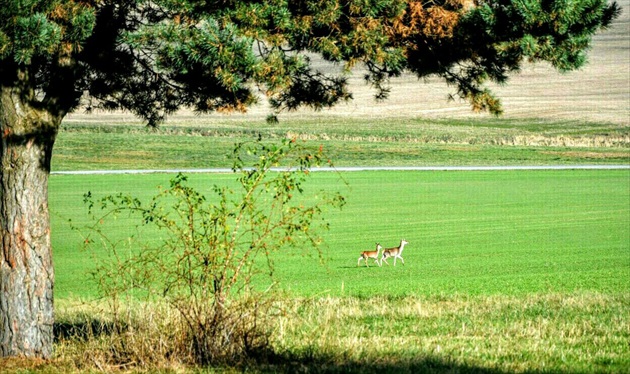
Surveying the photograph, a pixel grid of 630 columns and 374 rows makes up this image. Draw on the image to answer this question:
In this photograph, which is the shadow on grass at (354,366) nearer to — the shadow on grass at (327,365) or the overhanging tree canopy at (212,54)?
the shadow on grass at (327,365)

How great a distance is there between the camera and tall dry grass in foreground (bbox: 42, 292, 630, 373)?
26.0 feet

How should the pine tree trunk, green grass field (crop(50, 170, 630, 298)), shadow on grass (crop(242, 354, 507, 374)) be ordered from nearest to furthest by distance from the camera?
shadow on grass (crop(242, 354, 507, 374)) < the pine tree trunk < green grass field (crop(50, 170, 630, 298))

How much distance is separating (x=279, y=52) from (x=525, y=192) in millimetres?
28346

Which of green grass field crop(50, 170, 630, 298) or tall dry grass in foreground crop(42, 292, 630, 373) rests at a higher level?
tall dry grass in foreground crop(42, 292, 630, 373)

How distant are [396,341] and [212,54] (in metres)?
3.42

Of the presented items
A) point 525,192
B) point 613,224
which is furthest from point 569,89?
point 613,224

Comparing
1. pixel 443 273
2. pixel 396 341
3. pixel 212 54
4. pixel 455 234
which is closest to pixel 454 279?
pixel 443 273

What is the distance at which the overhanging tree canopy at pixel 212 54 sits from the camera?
7367 mm

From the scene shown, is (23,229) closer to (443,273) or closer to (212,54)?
(212,54)

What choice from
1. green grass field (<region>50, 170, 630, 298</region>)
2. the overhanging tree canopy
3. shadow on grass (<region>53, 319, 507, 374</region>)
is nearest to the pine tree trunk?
the overhanging tree canopy

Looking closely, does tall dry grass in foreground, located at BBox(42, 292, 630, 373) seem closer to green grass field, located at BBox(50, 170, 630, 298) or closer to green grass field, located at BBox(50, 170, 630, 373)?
green grass field, located at BBox(50, 170, 630, 373)

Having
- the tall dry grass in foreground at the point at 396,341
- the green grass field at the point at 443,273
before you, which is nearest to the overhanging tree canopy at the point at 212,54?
the green grass field at the point at 443,273

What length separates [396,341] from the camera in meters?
9.27

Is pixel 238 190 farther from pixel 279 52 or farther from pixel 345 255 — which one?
pixel 279 52
